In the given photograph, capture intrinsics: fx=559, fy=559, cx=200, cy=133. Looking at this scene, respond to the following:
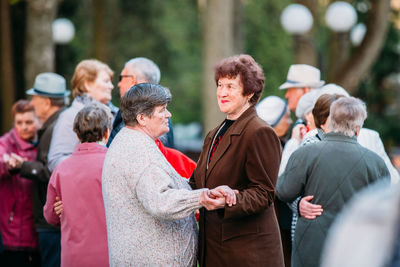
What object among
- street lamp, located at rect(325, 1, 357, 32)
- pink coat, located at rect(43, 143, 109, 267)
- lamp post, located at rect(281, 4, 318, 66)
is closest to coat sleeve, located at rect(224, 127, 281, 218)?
pink coat, located at rect(43, 143, 109, 267)

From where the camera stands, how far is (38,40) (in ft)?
34.2

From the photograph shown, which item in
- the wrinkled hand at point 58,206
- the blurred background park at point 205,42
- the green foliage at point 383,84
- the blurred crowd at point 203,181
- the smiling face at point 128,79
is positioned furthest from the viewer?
the green foliage at point 383,84

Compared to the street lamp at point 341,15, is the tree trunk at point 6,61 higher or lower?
lower

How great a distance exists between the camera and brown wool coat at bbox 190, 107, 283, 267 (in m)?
3.46

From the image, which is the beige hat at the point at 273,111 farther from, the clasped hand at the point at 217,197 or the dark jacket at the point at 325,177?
Answer: the clasped hand at the point at 217,197

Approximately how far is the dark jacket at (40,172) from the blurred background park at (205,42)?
3727 millimetres

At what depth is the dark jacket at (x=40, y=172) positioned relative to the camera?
512cm

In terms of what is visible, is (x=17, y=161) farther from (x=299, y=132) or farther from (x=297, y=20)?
(x=297, y=20)

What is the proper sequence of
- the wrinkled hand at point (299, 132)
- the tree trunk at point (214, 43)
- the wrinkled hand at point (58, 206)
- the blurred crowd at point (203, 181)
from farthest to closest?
the tree trunk at point (214, 43) < the wrinkled hand at point (299, 132) < the wrinkled hand at point (58, 206) < the blurred crowd at point (203, 181)

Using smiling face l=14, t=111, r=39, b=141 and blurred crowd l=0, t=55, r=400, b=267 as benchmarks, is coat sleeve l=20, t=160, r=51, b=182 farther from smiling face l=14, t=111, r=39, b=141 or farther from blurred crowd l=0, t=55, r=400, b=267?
smiling face l=14, t=111, r=39, b=141

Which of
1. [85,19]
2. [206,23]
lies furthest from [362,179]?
[85,19]

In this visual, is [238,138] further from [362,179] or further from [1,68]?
[1,68]

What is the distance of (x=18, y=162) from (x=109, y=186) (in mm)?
2253

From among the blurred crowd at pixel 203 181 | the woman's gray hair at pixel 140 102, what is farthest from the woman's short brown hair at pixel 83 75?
the woman's gray hair at pixel 140 102
